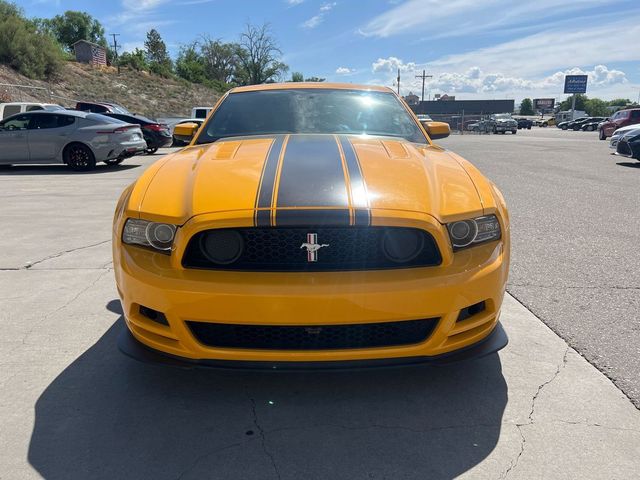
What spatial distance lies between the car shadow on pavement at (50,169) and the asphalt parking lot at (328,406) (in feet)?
30.1

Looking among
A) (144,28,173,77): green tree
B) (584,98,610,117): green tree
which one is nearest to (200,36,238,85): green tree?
(144,28,173,77): green tree

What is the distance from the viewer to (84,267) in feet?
14.9

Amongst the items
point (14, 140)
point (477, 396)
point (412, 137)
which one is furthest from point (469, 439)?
point (14, 140)

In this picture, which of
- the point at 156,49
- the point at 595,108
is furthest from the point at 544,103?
the point at 156,49

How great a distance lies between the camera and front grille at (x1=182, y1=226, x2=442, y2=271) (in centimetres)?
212

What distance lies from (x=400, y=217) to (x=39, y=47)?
142 feet

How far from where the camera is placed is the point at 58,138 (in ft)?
39.8

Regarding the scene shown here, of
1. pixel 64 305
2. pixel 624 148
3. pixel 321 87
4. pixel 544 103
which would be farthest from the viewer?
pixel 544 103

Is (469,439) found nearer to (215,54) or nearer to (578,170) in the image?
(578,170)

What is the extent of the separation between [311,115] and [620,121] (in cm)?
2995

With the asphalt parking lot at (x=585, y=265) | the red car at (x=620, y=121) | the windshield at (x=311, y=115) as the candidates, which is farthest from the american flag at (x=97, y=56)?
the windshield at (x=311, y=115)

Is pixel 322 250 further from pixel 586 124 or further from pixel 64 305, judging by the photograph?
pixel 586 124

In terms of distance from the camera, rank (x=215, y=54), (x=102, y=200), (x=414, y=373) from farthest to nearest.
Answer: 1. (x=215, y=54)
2. (x=102, y=200)
3. (x=414, y=373)

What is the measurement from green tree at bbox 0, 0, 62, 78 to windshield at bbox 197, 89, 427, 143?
3888 centimetres
